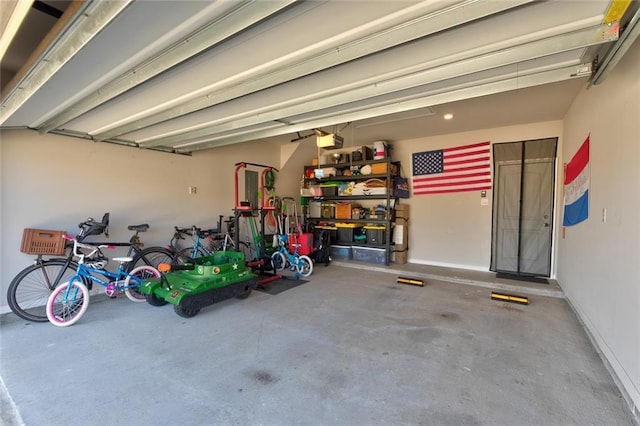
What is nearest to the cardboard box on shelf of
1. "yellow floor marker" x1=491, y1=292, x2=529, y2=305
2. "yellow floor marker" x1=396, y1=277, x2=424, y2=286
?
"yellow floor marker" x1=396, y1=277, x2=424, y2=286

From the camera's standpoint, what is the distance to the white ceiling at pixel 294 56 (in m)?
1.46

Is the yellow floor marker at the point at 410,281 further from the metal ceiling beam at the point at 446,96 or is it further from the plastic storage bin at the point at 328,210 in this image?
the metal ceiling beam at the point at 446,96

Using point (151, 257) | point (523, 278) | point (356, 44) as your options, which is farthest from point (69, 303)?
point (523, 278)

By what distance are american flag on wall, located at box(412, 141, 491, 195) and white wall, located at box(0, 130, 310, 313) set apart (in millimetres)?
3899

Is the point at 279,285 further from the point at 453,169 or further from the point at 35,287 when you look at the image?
the point at 453,169

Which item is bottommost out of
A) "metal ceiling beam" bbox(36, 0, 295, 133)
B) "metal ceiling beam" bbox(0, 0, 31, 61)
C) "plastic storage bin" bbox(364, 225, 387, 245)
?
"plastic storage bin" bbox(364, 225, 387, 245)

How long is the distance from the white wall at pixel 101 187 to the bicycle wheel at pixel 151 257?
259 mm

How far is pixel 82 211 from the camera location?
4.04 meters

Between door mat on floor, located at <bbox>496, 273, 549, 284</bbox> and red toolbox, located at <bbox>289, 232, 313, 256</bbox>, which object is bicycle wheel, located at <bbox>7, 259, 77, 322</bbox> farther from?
door mat on floor, located at <bbox>496, 273, 549, 284</bbox>

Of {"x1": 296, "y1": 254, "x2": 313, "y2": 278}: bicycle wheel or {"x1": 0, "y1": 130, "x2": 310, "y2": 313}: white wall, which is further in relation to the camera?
{"x1": 296, "y1": 254, "x2": 313, "y2": 278}: bicycle wheel

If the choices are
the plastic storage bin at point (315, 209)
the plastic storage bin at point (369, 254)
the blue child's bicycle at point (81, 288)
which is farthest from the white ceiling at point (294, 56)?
the plastic storage bin at point (315, 209)

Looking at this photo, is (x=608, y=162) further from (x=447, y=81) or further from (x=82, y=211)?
(x=82, y=211)

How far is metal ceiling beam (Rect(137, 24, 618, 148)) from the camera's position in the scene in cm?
168

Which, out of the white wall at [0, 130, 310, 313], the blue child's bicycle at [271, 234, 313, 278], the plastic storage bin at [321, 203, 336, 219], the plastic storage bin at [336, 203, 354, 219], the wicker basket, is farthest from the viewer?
the plastic storage bin at [321, 203, 336, 219]
